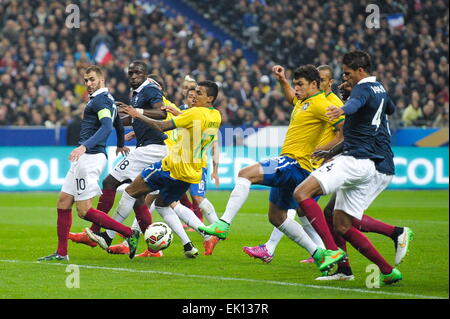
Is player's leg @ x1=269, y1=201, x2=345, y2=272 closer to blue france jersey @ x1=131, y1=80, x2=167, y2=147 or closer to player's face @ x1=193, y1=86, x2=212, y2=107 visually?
player's face @ x1=193, y1=86, x2=212, y2=107

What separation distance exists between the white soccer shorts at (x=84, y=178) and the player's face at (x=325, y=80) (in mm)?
2578

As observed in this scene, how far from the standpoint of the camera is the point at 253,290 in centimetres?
791

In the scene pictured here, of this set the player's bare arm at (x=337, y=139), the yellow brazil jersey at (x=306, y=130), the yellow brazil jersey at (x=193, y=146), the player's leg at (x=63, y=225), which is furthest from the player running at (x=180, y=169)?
the player's bare arm at (x=337, y=139)

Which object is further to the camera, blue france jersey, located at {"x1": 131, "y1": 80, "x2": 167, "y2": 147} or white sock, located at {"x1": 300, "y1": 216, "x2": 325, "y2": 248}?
blue france jersey, located at {"x1": 131, "y1": 80, "x2": 167, "y2": 147}

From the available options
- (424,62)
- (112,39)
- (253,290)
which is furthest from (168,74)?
(253,290)

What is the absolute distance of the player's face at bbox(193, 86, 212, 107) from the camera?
9.98 meters

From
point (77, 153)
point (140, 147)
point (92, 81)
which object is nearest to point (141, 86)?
point (140, 147)

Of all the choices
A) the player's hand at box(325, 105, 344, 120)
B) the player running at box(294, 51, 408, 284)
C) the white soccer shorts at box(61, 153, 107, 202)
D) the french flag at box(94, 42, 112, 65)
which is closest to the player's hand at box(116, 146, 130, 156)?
the white soccer shorts at box(61, 153, 107, 202)

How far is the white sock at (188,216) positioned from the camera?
10.6 meters

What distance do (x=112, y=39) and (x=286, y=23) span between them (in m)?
5.66

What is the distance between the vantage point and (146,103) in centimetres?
1079

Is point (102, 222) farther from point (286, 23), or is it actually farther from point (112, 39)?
point (286, 23)

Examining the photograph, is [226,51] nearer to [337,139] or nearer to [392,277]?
[337,139]
